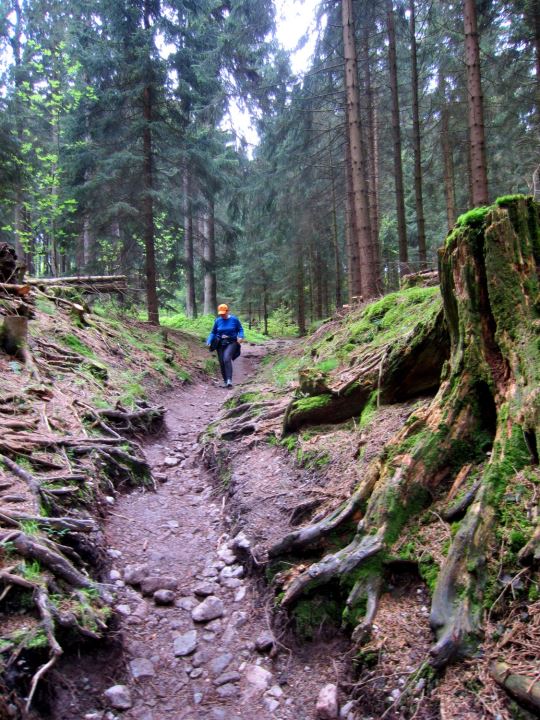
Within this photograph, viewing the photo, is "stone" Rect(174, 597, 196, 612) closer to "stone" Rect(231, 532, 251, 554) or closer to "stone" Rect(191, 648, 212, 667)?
"stone" Rect(191, 648, 212, 667)

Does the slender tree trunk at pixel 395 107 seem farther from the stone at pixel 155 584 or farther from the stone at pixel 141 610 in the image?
the stone at pixel 141 610

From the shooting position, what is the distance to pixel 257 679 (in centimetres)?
317

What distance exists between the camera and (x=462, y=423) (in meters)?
3.70

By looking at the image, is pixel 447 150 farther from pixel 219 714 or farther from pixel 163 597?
pixel 219 714

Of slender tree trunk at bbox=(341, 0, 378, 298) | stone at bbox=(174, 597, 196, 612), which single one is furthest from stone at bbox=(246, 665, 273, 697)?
slender tree trunk at bbox=(341, 0, 378, 298)

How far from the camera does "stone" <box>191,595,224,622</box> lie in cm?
382

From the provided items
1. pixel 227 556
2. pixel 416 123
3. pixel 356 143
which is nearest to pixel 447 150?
pixel 416 123

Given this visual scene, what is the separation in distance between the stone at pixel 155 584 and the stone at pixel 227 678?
1081mm

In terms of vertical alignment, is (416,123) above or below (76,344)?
above

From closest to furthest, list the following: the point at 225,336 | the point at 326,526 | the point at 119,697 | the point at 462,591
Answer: the point at 462,591, the point at 119,697, the point at 326,526, the point at 225,336

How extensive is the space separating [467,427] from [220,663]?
2.56 metres

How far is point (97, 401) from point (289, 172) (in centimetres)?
1753

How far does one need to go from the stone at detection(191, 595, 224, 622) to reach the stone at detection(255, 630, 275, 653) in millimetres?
493

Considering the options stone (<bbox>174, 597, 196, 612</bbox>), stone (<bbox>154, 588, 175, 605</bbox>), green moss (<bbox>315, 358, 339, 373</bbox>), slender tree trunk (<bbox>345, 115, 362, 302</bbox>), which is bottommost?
stone (<bbox>174, 597, 196, 612</bbox>)
